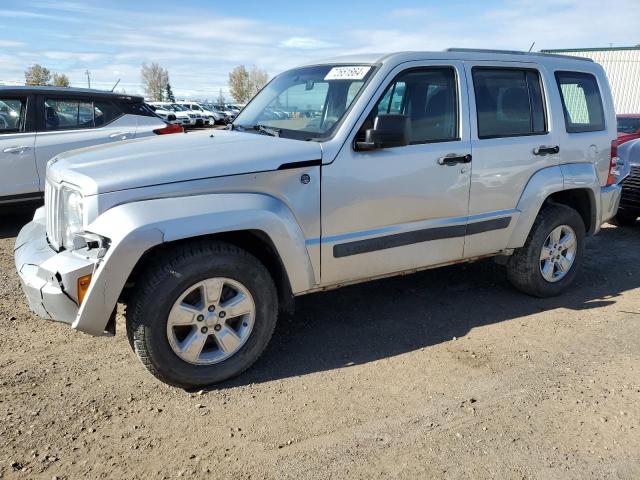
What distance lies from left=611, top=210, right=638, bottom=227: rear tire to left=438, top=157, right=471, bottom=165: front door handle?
15.2 feet

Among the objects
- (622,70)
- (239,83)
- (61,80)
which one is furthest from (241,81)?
(622,70)

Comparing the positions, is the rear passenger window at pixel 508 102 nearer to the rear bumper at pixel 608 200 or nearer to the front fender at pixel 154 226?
the rear bumper at pixel 608 200

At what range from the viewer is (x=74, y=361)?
11.9 feet

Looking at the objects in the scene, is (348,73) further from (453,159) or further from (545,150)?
(545,150)

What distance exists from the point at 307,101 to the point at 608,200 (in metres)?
3.07

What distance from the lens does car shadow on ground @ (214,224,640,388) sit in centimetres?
376

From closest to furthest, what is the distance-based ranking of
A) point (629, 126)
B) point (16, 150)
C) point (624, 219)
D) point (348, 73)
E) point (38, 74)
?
point (348, 73), point (16, 150), point (624, 219), point (629, 126), point (38, 74)

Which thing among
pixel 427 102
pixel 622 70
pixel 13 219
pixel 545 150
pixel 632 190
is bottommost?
pixel 13 219

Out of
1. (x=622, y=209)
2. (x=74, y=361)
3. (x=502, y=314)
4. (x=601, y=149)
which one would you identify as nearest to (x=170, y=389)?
(x=74, y=361)

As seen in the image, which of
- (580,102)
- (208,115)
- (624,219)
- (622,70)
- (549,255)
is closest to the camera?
(549,255)

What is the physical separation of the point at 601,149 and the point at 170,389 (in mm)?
4209

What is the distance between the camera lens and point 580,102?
496cm

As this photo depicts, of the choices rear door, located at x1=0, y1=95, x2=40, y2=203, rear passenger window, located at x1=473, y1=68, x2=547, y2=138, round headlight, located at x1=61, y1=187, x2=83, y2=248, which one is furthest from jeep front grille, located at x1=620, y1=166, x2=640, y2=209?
rear door, located at x1=0, y1=95, x2=40, y2=203

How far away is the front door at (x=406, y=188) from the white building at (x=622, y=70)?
27.4 metres
